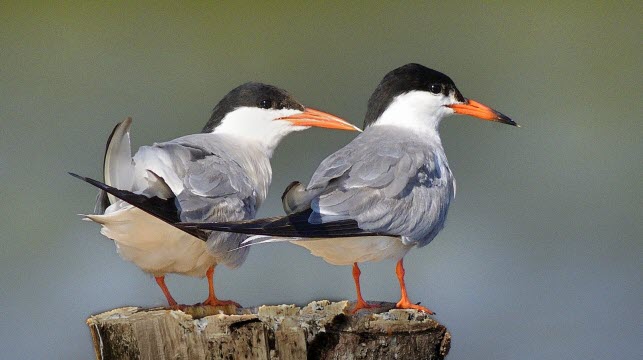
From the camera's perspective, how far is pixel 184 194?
3.73 m

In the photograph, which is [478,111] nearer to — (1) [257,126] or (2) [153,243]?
(1) [257,126]

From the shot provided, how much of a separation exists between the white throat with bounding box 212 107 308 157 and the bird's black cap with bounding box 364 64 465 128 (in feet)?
1.24

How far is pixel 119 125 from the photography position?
353cm

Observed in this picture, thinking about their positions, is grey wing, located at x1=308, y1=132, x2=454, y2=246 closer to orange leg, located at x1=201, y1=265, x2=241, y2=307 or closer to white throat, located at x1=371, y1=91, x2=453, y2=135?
white throat, located at x1=371, y1=91, x2=453, y2=135

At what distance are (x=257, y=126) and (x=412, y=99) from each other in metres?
0.58

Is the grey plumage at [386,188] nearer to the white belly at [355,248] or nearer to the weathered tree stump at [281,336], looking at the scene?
the white belly at [355,248]

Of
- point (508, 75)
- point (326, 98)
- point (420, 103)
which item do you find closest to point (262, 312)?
point (420, 103)

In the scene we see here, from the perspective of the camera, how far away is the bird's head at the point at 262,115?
14.3 ft

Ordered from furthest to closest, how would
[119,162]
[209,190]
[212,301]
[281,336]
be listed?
[212,301], [209,190], [119,162], [281,336]

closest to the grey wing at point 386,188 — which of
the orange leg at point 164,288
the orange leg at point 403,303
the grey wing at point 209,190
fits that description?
the orange leg at point 403,303

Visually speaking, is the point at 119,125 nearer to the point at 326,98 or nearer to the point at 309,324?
the point at 309,324

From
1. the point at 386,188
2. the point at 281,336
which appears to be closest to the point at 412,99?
the point at 386,188

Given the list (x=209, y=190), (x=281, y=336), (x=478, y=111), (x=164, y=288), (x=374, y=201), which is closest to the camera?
(x=281, y=336)

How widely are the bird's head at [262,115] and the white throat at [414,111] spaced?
0.29 meters
